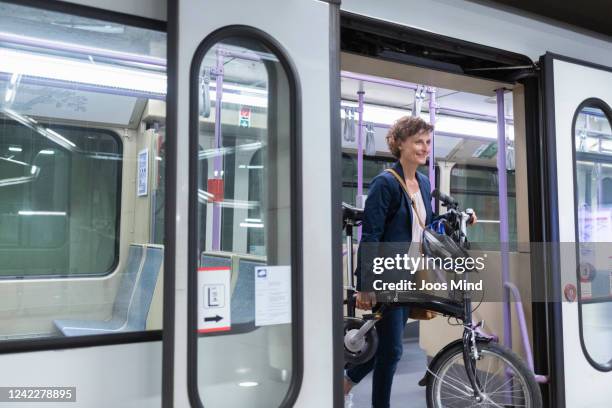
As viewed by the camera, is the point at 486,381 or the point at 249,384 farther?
the point at 486,381

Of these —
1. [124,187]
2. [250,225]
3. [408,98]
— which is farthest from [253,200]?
[408,98]

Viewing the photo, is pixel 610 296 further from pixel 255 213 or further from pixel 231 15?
pixel 231 15

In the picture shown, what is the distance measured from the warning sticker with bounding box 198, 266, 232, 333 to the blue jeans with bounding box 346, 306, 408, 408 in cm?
140

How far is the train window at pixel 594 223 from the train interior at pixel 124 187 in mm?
1746

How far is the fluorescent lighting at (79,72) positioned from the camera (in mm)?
1743

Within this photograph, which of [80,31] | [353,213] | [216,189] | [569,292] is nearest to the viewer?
[80,31]

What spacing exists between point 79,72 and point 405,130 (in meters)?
1.91

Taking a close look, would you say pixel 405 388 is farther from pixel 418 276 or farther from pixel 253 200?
pixel 253 200

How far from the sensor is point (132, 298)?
6.15 feet

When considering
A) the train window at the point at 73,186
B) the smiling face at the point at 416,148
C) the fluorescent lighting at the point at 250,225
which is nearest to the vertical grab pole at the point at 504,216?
the smiling face at the point at 416,148

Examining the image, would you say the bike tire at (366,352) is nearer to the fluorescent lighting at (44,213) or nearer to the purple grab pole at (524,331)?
the purple grab pole at (524,331)

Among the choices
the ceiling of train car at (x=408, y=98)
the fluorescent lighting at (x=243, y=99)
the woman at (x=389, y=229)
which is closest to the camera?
the fluorescent lighting at (x=243, y=99)

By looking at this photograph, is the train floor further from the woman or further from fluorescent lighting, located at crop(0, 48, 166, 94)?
fluorescent lighting, located at crop(0, 48, 166, 94)

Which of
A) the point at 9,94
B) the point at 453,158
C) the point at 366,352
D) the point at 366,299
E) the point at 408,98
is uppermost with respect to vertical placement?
the point at 408,98
